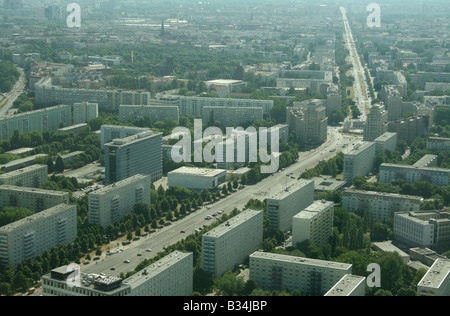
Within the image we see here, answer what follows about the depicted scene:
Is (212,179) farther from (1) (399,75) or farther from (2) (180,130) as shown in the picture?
(1) (399,75)

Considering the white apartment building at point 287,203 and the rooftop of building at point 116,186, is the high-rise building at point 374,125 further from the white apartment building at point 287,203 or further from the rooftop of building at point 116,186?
the rooftop of building at point 116,186

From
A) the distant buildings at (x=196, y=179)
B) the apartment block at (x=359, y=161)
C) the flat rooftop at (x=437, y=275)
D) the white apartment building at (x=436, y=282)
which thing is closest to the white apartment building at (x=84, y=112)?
the distant buildings at (x=196, y=179)

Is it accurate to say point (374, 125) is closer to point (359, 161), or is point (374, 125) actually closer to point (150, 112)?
point (359, 161)

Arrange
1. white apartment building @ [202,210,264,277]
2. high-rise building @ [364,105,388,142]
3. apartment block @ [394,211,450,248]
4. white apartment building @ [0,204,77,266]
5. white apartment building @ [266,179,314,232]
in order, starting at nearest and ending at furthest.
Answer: white apartment building @ [202,210,264,277], white apartment building @ [0,204,77,266], apartment block @ [394,211,450,248], white apartment building @ [266,179,314,232], high-rise building @ [364,105,388,142]

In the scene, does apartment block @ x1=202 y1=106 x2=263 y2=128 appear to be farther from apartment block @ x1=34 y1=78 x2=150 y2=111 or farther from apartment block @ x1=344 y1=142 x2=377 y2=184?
apartment block @ x1=344 y1=142 x2=377 y2=184

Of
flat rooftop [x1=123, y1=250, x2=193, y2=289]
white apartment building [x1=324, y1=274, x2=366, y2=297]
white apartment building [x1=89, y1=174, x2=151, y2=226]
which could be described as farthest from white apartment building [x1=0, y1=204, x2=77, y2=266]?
white apartment building [x1=324, y1=274, x2=366, y2=297]

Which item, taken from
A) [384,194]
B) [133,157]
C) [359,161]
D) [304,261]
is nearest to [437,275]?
[304,261]
